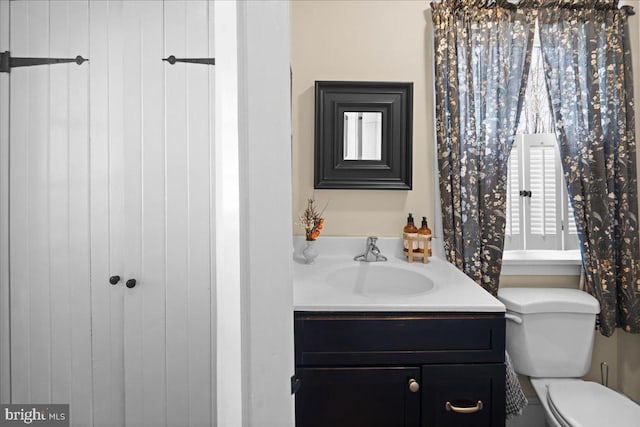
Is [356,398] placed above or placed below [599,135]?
below

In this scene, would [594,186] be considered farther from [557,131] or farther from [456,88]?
[456,88]

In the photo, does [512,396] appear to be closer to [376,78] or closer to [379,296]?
[379,296]

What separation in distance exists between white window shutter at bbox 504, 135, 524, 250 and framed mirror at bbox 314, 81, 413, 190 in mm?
534

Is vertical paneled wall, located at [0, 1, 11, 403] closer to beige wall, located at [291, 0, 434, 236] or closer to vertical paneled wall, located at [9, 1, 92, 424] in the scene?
vertical paneled wall, located at [9, 1, 92, 424]

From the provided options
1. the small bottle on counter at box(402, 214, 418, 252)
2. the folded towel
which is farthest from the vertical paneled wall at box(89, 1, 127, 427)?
the folded towel

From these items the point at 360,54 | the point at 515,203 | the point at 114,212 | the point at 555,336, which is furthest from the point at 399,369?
the point at 360,54

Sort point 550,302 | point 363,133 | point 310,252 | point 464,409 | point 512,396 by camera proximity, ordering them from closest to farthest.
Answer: point 464,409 → point 512,396 → point 550,302 → point 310,252 → point 363,133

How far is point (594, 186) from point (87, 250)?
2103 millimetres

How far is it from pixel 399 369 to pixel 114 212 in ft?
3.40

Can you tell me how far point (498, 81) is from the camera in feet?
5.28

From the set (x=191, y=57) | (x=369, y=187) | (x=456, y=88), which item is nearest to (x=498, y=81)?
(x=456, y=88)

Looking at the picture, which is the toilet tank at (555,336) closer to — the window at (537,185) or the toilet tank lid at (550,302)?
the toilet tank lid at (550,302)

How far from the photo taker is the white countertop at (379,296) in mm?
1071

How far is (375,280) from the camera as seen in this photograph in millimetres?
1524
